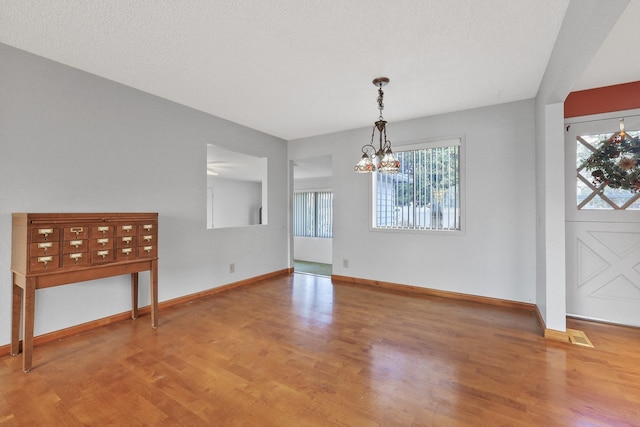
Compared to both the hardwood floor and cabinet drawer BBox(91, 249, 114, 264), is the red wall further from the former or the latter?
cabinet drawer BBox(91, 249, 114, 264)

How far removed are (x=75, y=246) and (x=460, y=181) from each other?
13.9ft

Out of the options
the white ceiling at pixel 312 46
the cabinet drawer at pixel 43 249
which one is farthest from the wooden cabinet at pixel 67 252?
the white ceiling at pixel 312 46

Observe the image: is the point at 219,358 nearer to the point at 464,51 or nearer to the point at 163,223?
the point at 163,223

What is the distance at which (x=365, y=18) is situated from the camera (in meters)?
1.95

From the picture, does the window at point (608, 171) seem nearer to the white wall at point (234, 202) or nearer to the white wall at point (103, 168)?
the white wall at point (103, 168)

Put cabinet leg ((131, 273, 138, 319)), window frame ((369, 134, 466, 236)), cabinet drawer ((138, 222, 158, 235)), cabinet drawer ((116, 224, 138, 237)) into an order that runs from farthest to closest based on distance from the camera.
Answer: window frame ((369, 134, 466, 236))
cabinet leg ((131, 273, 138, 319))
cabinet drawer ((138, 222, 158, 235))
cabinet drawer ((116, 224, 138, 237))

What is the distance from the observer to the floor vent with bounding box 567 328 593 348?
2.48 m

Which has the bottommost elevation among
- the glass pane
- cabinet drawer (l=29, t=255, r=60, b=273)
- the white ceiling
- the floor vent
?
the floor vent

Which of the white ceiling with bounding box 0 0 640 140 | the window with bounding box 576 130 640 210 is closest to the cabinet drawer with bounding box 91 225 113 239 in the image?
the white ceiling with bounding box 0 0 640 140

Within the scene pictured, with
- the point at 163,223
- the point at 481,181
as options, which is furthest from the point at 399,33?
the point at 163,223

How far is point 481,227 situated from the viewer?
3.66 m

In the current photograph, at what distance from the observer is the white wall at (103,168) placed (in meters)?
2.35

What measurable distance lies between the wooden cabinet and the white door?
4454 mm

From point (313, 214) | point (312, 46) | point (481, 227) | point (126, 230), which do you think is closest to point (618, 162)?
point (481, 227)
